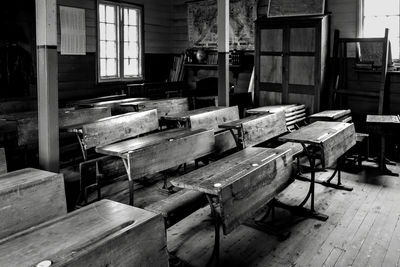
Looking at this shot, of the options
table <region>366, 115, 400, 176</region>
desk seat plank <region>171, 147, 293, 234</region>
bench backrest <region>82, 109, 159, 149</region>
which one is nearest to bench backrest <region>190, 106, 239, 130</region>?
bench backrest <region>82, 109, 159, 149</region>

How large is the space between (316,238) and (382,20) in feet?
15.7

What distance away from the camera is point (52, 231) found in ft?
6.23

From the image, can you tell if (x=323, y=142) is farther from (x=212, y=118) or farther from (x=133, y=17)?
(x=133, y=17)

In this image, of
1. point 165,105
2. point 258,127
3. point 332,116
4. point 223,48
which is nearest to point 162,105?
point 165,105

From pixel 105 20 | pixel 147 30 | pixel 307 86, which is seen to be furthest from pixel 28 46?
pixel 307 86

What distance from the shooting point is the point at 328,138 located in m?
4.09

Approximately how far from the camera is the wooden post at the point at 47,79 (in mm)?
3174

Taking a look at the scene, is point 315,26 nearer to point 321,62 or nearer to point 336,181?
point 321,62

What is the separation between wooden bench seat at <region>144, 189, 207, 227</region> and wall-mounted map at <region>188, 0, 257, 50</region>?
5.69m

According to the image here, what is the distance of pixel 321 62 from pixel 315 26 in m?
0.60

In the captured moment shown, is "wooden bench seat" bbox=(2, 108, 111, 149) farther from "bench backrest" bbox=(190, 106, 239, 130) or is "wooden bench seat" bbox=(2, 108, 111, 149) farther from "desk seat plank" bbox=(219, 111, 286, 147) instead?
"desk seat plank" bbox=(219, 111, 286, 147)

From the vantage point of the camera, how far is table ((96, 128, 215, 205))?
3.32 metres

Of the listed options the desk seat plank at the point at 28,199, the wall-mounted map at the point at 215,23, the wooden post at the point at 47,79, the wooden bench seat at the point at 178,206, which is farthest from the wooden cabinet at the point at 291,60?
the desk seat plank at the point at 28,199

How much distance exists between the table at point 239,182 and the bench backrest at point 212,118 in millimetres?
1240
